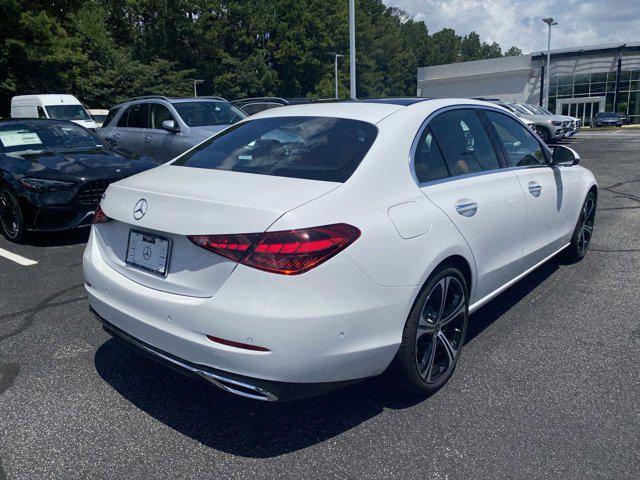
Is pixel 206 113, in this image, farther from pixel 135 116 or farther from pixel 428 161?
pixel 428 161

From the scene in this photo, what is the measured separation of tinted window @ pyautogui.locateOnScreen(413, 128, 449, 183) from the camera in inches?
118

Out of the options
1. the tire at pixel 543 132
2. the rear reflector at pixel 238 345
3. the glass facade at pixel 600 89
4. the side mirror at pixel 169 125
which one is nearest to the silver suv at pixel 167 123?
the side mirror at pixel 169 125

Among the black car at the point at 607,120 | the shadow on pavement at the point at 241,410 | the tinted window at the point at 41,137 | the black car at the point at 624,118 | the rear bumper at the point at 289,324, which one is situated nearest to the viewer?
the rear bumper at the point at 289,324

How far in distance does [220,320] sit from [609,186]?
9.97 m

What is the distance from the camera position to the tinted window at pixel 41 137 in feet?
23.2

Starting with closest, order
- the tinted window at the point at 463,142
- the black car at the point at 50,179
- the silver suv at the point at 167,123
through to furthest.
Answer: the tinted window at the point at 463,142 < the black car at the point at 50,179 < the silver suv at the point at 167,123

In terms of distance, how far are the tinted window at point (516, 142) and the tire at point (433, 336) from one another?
1269 mm

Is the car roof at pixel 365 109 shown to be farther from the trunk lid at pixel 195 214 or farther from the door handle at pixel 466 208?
the trunk lid at pixel 195 214

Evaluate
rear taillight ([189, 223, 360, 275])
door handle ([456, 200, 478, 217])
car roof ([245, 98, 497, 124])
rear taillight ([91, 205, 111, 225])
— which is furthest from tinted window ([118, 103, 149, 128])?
rear taillight ([189, 223, 360, 275])

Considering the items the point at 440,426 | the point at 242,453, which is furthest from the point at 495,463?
the point at 242,453

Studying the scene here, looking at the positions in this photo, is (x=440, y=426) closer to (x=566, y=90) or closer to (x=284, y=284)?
(x=284, y=284)

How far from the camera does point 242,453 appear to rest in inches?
101

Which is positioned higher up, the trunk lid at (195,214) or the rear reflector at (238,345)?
the trunk lid at (195,214)

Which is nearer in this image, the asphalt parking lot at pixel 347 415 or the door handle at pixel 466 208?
the asphalt parking lot at pixel 347 415
